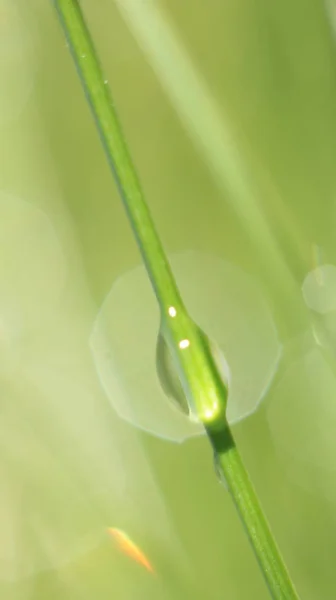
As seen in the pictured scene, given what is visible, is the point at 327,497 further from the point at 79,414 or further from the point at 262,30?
the point at 262,30

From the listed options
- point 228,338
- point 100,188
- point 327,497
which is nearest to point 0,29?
point 100,188

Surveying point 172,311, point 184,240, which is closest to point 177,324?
point 172,311

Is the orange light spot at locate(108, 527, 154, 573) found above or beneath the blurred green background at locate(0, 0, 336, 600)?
beneath

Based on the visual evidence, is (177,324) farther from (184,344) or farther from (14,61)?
(14,61)

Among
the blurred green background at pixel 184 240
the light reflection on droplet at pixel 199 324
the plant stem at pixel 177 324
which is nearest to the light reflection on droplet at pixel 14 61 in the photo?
the blurred green background at pixel 184 240

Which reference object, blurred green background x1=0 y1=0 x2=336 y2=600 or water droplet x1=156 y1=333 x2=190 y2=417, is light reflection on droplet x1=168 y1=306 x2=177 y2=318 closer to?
water droplet x1=156 y1=333 x2=190 y2=417

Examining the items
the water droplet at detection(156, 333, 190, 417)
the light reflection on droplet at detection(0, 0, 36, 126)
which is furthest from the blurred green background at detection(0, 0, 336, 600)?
the water droplet at detection(156, 333, 190, 417)

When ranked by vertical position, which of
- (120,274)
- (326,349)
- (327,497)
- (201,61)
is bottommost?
(327,497)
